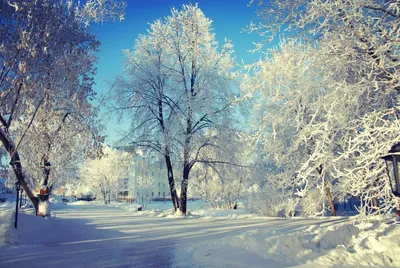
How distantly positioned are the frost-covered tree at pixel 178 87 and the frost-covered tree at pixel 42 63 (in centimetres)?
→ 577

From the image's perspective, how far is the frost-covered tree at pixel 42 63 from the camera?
10625 millimetres

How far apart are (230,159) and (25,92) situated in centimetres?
1228

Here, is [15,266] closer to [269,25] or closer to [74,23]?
[269,25]

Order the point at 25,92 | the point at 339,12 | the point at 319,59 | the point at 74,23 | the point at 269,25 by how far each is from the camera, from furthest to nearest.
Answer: the point at 74,23 < the point at 25,92 < the point at 269,25 < the point at 319,59 < the point at 339,12

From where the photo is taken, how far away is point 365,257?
655 cm

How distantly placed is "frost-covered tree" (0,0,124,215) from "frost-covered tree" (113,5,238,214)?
5774 millimetres

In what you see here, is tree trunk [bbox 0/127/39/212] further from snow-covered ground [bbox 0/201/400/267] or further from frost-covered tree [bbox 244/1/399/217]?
frost-covered tree [bbox 244/1/399/217]

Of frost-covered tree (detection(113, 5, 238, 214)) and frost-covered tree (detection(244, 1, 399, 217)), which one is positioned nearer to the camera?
frost-covered tree (detection(244, 1, 399, 217))

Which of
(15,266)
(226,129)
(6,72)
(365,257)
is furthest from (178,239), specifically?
(226,129)

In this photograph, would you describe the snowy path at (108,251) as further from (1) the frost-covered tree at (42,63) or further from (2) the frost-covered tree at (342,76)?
(1) the frost-covered tree at (42,63)

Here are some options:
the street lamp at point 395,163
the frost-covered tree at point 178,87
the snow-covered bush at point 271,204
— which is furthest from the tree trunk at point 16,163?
the snow-covered bush at point 271,204

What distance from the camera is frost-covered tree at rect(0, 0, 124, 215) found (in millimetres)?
10625

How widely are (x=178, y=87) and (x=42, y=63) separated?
33.3ft

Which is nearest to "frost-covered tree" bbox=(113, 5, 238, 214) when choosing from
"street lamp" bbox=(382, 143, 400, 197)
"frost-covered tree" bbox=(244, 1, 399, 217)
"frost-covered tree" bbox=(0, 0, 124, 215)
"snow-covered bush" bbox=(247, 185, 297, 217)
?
"frost-covered tree" bbox=(0, 0, 124, 215)
